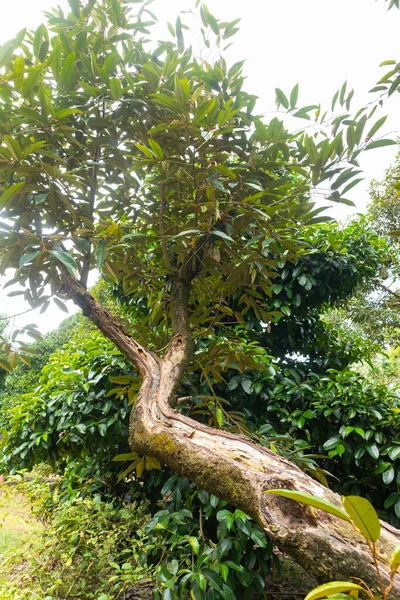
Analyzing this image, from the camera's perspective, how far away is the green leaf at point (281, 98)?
1.06m

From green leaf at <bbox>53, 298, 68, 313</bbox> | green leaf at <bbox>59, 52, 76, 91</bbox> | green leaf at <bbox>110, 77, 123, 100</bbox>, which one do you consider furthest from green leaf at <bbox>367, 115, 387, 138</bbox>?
green leaf at <bbox>53, 298, 68, 313</bbox>

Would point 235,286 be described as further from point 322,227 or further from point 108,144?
point 322,227

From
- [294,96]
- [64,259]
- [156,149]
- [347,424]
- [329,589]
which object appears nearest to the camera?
[329,589]

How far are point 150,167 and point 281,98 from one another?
0.42 meters

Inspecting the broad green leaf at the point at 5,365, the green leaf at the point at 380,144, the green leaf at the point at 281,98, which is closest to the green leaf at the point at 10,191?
the broad green leaf at the point at 5,365

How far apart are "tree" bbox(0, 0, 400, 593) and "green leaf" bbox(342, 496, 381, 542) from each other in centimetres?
28

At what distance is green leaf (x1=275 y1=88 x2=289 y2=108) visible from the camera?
1.06 metres

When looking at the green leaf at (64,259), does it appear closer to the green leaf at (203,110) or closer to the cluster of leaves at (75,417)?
the green leaf at (203,110)

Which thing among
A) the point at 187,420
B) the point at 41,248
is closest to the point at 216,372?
the point at 187,420

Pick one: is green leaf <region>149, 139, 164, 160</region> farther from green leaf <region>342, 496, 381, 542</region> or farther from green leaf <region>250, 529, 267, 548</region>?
green leaf <region>250, 529, 267, 548</region>

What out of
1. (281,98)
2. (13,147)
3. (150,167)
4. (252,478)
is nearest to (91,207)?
(150,167)

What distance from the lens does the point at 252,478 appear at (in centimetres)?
60

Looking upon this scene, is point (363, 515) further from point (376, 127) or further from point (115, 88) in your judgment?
point (115, 88)

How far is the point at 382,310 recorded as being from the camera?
5.82m
